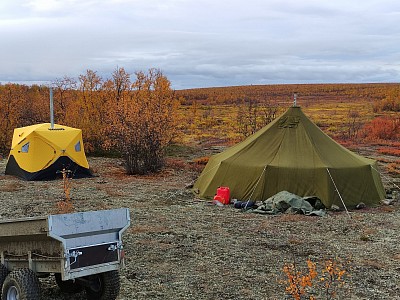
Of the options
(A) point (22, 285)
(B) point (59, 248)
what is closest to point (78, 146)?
(A) point (22, 285)

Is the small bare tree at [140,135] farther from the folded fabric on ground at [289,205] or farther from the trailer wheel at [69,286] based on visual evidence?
the trailer wheel at [69,286]

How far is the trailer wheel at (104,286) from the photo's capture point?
6.05m

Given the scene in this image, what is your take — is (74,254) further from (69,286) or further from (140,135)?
(140,135)

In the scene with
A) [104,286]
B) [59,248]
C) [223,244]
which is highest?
[59,248]

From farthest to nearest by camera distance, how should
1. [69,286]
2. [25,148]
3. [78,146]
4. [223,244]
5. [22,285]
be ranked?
1. [78,146]
2. [25,148]
3. [223,244]
4. [69,286]
5. [22,285]

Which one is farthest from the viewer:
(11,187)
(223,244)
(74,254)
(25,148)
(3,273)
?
(25,148)

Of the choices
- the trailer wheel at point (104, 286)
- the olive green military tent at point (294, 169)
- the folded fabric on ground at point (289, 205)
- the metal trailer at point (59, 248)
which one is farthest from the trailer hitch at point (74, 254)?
the olive green military tent at point (294, 169)

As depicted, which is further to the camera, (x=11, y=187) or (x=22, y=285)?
(x=11, y=187)

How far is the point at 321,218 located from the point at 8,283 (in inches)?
318

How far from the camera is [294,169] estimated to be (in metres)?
13.2

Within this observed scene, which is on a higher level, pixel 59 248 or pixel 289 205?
pixel 59 248

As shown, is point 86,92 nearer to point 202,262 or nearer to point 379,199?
point 379,199

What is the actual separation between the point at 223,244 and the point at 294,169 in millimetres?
4484

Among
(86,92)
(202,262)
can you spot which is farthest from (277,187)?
(86,92)
